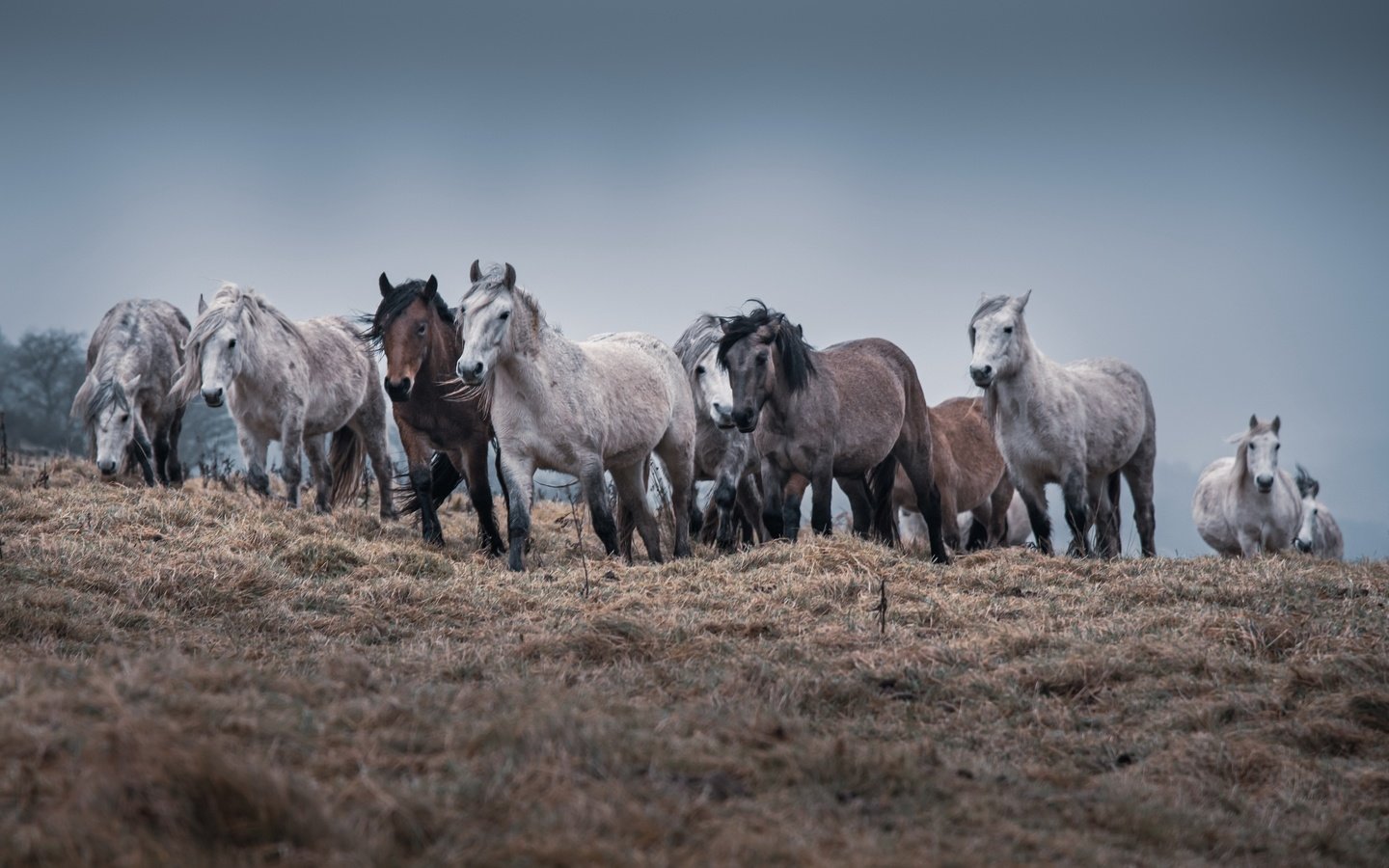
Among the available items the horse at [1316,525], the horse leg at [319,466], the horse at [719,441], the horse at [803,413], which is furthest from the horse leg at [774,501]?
the horse at [1316,525]

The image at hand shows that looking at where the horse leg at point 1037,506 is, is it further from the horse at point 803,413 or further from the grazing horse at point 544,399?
the grazing horse at point 544,399

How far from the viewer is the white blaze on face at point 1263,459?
1377 centimetres

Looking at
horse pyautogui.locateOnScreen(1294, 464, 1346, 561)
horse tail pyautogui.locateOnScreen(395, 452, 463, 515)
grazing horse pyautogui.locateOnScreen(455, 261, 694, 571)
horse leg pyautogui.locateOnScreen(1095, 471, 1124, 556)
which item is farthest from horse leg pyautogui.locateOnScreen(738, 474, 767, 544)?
horse pyautogui.locateOnScreen(1294, 464, 1346, 561)

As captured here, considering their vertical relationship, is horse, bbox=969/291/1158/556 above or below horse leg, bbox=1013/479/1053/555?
above

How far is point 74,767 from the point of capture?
10.9 ft

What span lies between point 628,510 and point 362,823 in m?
7.34

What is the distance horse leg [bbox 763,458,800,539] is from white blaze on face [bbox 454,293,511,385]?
271 cm

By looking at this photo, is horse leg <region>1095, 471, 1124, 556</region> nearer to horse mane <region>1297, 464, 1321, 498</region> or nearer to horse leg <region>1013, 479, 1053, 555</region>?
horse leg <region>1013, 479, 1053, 555</region>

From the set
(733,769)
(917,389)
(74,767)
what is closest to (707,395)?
(917,389)

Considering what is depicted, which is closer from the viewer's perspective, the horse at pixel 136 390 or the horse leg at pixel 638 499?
the horse leg at pixel 638 499

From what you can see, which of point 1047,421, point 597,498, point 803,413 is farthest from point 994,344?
point 597,498

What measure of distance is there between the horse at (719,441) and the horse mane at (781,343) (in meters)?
0.16

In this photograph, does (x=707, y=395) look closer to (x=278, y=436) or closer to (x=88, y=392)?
(x=278, y=436)

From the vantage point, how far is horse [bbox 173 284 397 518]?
433 inches
